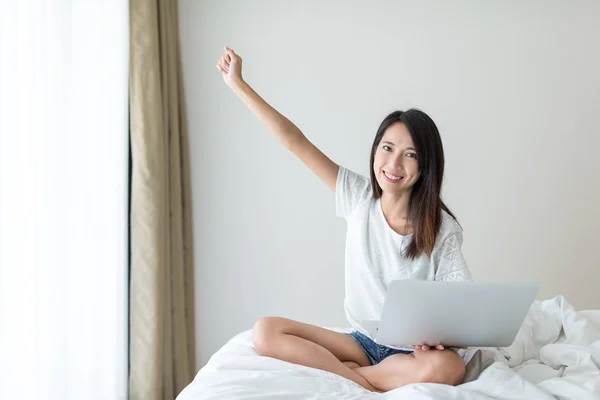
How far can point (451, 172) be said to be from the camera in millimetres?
3104

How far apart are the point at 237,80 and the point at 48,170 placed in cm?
63

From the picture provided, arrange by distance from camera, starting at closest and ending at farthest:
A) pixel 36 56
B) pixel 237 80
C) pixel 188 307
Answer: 1. pixel 36 56
2. pixel 237 80
3. pixel 188 307

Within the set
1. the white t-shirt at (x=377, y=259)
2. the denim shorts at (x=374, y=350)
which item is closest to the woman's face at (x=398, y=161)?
the white t-shirt at (x=377, y=259)

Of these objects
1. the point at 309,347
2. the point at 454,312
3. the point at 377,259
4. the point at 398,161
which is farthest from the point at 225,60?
the point at 454,312

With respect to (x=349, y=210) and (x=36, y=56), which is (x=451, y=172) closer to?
(x=349, y=210)

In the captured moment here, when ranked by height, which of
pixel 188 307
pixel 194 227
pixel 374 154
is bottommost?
pixel 188 307

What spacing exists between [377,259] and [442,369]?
1.46 feet

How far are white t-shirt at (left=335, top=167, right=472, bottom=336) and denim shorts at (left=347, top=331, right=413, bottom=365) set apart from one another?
0.11 feet

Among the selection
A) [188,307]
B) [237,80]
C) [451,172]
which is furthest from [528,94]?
[188,307]

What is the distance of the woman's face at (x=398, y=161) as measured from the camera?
1952mm

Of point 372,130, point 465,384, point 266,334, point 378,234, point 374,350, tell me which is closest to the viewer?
point 465,384

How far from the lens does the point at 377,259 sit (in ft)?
6.54

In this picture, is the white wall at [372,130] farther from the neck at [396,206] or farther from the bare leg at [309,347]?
the bare leg at [309,347]

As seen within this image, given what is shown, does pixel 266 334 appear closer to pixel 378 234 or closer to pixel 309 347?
pixel 309 347
